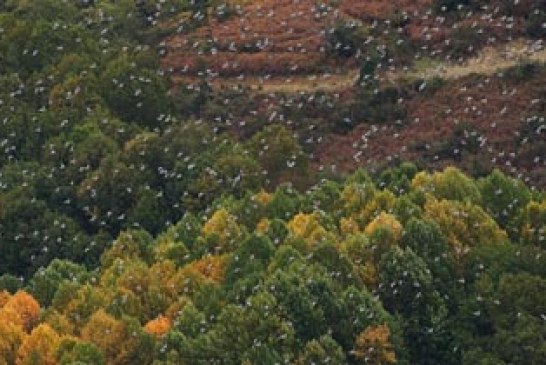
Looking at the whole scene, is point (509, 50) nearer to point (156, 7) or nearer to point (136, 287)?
point (156, 7)

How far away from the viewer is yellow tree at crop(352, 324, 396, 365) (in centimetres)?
8138

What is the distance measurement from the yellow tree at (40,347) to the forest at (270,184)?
142 millimetres

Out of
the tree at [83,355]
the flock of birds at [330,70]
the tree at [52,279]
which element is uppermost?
the tree at [83,355]

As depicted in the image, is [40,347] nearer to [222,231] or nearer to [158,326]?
[158,326]

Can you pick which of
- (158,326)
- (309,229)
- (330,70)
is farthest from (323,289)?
(330,70)

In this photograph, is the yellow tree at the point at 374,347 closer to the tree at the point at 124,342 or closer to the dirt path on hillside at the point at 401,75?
the tree at the point at 124,342

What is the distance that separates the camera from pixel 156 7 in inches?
5994

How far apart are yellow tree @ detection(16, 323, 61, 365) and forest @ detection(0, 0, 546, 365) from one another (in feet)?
0.47

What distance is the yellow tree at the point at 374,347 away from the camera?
81.4 meters

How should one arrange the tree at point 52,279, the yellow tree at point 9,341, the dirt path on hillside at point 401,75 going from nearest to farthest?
the yellow tree at point 9,341, the tree at point 52,279, the dirt path on hillside at point 401,75

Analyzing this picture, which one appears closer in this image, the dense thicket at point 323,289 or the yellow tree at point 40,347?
the dense thicket at point 323,289

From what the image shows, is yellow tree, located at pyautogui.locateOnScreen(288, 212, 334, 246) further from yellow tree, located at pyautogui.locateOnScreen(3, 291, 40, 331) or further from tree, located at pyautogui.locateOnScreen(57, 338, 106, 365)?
yellow tree, located at pyautogui.locateOnScreen(3, 291, 40, 331)

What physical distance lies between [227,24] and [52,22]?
1851 centimetres

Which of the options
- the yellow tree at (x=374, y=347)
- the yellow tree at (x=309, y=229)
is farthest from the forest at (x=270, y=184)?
the yellow tree at (x=309, y=229)
